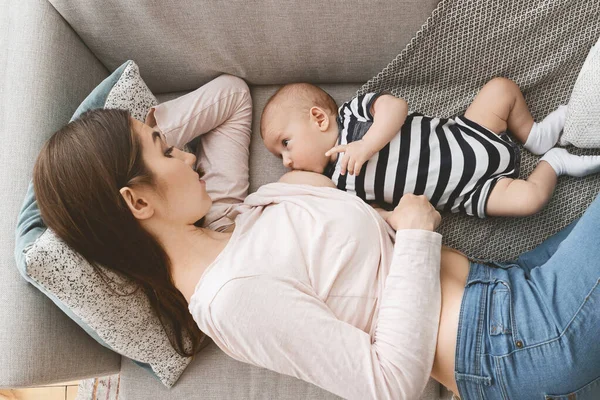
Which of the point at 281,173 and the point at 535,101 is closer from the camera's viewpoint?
the point at 535,101

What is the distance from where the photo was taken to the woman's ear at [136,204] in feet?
3.41

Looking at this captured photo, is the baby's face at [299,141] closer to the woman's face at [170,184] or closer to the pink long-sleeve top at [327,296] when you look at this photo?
the pink long-sleeve top at [327,296]

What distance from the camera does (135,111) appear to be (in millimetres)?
1312

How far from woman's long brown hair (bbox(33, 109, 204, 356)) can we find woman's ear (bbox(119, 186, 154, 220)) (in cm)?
1

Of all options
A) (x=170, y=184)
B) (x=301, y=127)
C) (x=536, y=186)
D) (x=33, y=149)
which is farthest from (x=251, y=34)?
(x=536, y=186)

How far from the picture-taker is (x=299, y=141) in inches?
53.6

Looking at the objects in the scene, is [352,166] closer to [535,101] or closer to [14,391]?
[535,101]

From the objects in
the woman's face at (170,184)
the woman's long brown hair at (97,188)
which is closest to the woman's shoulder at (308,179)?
the woman's face at (170,184)

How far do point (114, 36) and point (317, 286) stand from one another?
0.94m

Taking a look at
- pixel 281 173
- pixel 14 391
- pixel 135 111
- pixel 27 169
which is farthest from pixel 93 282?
pixel 14 391

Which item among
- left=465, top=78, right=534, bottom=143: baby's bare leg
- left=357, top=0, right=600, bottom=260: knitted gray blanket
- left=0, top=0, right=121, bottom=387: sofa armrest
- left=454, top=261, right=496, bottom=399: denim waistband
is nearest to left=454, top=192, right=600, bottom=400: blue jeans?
left=454, top=261, right=496, bottom=399: denim waistband

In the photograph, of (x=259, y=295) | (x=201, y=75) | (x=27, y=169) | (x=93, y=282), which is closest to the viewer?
(x=259, y=295)

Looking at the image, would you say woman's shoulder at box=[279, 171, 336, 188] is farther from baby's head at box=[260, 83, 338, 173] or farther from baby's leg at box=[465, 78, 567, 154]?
baby's leg at box=[465, 78, 567, 154]

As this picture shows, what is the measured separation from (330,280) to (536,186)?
2.04ft
